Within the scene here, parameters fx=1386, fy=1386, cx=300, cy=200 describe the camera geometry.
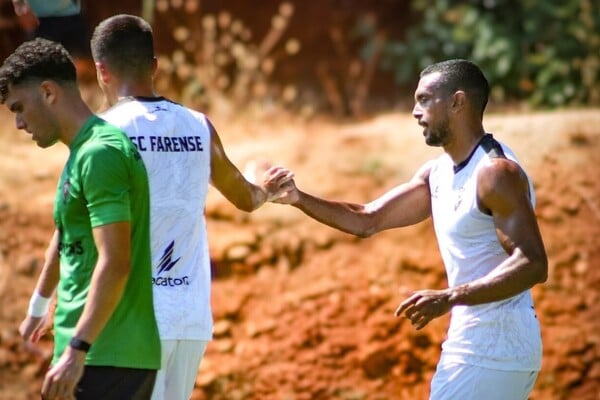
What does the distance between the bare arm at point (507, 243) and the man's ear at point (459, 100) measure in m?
0.33

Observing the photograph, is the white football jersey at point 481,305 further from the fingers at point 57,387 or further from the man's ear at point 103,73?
the fingers at point 57,387

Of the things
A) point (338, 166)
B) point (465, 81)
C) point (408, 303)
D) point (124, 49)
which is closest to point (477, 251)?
point (408, 303)

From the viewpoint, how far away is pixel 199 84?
37.4 feet

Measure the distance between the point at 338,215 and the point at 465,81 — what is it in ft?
2.95

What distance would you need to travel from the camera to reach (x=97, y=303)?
173 inches

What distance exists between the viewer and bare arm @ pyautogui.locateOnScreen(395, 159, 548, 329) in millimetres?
5168

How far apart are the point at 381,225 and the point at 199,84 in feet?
18.1

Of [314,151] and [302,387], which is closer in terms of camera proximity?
[302,387]

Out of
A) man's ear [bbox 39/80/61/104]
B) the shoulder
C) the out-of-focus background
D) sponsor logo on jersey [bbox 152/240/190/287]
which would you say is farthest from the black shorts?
the out-of-focus background

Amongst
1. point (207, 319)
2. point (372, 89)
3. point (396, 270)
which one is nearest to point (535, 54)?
point (372, 89)

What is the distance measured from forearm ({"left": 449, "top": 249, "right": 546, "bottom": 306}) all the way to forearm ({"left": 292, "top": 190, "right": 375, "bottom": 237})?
97 cm

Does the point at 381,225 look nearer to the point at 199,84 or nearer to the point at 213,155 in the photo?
the point at 213,155

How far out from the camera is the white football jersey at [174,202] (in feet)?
16.9

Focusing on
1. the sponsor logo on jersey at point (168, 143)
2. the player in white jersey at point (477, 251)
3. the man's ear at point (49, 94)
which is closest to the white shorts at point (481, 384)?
the player in white jersey at point (477, 251)
